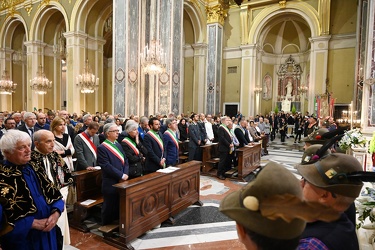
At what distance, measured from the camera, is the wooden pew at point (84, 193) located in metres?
4.33

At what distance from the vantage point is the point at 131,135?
4.61m

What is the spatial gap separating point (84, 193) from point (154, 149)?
1468mm

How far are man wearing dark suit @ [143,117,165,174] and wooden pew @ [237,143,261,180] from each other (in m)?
3.01

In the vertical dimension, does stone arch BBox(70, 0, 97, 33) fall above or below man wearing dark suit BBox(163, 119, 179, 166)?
above

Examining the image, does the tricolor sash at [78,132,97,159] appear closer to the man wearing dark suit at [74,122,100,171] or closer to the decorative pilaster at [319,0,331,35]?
the man wearing dark suit at [74,122,100,171]

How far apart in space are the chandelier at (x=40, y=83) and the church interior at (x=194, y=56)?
0.06 meters

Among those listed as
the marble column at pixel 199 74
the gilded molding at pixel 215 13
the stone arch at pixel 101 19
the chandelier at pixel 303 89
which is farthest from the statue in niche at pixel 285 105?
the stone arch at pixel 101 19

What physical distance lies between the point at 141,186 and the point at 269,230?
123 inches

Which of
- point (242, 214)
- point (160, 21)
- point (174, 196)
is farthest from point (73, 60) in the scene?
point (242, 214)

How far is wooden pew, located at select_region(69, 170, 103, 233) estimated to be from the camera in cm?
433

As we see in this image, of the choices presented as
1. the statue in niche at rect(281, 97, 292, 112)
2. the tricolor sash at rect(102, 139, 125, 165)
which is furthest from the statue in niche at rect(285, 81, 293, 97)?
the tricolor sash at rect(102, 139, 125, 165)

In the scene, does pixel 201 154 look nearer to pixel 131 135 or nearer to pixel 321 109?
pixel 131 135

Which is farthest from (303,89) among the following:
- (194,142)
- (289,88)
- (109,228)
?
(109,228)

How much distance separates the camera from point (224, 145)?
24.7 ft
